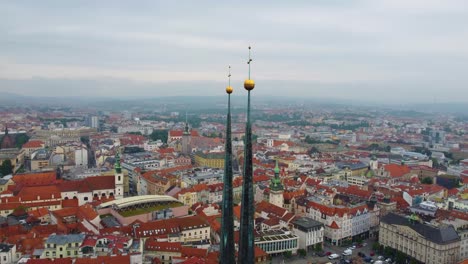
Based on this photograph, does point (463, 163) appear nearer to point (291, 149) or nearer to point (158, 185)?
point (291, 149)

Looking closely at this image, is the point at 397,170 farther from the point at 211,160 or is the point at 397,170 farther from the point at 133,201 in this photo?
the point at 133,201

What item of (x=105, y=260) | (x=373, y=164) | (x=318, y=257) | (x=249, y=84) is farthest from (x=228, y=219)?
(x=373, y=164)

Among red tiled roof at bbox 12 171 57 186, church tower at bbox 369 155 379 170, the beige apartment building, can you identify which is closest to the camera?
the beige apartment building

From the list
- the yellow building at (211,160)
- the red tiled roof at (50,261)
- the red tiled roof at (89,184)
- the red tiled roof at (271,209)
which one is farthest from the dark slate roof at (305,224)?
the yellow building at (211,160)

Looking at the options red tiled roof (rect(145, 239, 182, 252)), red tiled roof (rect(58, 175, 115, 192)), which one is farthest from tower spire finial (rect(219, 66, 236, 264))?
red tiled roof (rect(58, 175, 115, 192))

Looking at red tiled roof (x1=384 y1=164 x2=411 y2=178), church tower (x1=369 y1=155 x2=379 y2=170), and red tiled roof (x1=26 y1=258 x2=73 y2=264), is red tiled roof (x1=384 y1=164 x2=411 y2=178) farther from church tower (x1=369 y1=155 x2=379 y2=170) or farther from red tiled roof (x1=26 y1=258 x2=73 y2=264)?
red tiled roof (x1=26 y1=258 x2=73 y2=264)

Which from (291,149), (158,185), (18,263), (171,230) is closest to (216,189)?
(158,185)

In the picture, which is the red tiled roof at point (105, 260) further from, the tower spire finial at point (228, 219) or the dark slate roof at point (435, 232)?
the dark slate roof at point (435, 232)
